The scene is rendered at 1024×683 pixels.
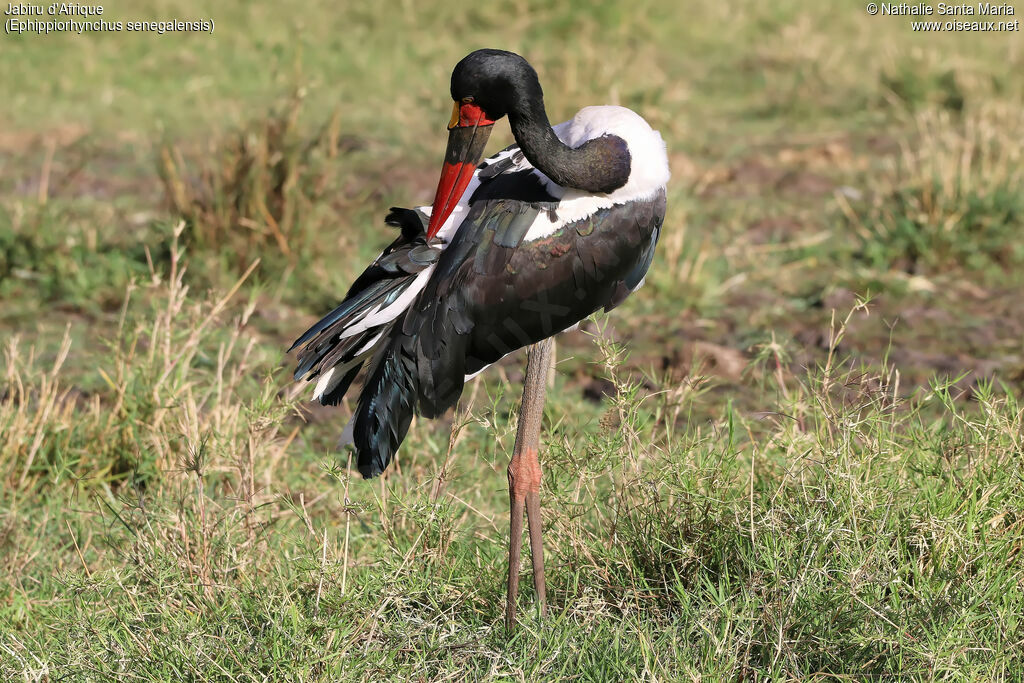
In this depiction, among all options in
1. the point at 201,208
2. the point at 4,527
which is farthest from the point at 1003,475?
the point at 201,208

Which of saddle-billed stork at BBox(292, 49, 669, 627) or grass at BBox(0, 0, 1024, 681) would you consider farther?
saddle-billed stork at BBox(292, 49, 669, 627)

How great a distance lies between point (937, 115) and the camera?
713 centimetres

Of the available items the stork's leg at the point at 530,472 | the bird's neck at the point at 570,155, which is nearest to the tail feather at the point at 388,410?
the stork's leg at the point at 530,472

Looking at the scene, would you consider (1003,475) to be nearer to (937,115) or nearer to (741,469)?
(741,469)

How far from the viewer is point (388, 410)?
2.74 meters

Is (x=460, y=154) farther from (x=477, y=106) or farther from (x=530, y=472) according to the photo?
(x=530, y=472)

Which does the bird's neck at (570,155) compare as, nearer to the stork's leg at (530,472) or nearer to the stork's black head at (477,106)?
the stork's black head at (477,106)

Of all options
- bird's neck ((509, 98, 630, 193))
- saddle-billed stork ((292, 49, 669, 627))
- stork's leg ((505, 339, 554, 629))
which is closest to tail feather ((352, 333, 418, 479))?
saddle-billed stork ((292, 49, 669, 627))

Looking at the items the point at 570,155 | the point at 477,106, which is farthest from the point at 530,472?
the point at 477,106

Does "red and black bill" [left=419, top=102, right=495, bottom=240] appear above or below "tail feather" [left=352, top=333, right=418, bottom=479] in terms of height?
above

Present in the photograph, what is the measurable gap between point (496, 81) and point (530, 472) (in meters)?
0.91

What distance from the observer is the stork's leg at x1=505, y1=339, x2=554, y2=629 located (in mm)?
2773

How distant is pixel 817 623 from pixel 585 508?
2.38 ft

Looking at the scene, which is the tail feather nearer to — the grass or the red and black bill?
the grass
